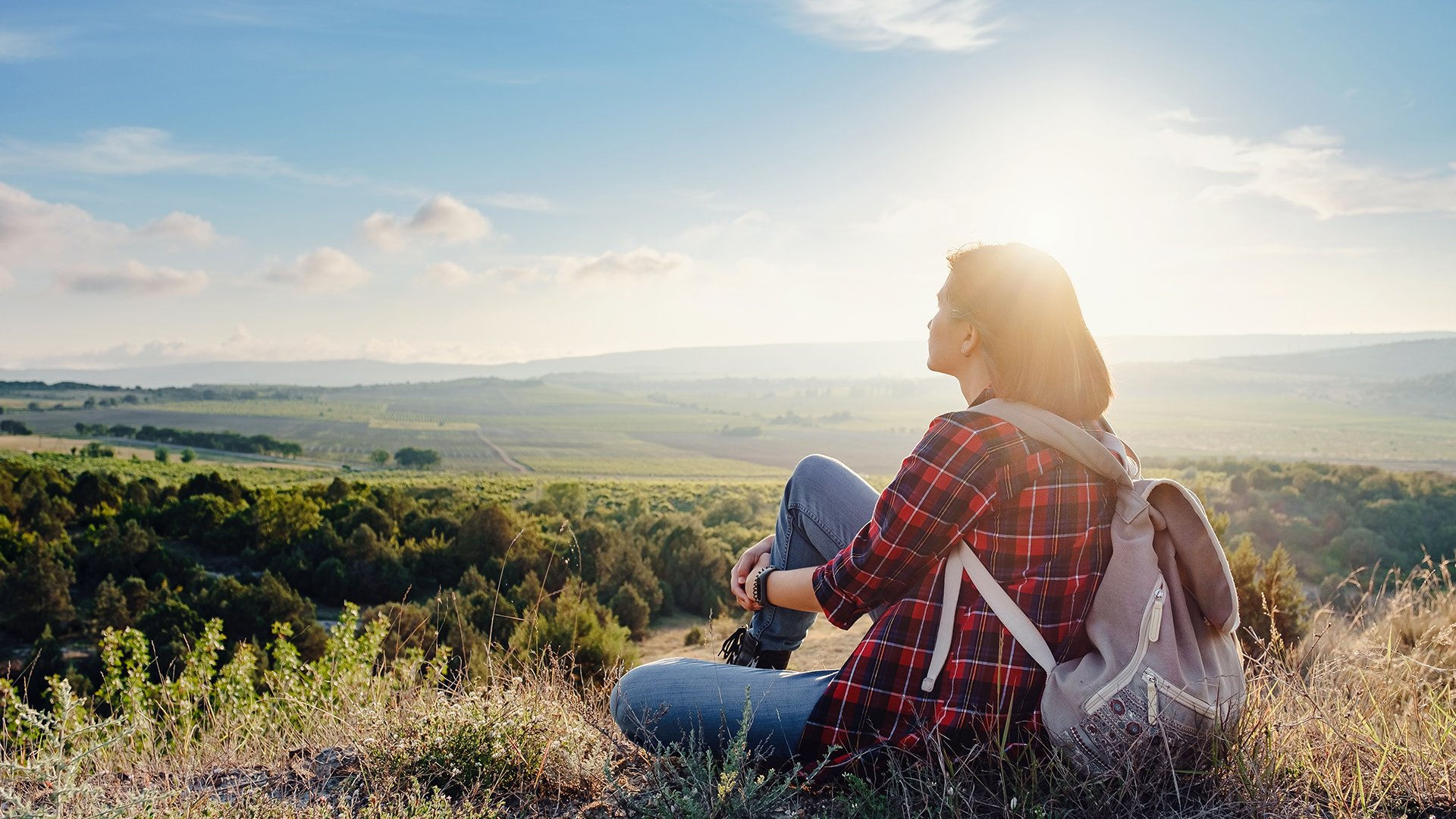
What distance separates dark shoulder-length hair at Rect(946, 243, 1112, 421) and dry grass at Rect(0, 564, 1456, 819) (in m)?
0.72

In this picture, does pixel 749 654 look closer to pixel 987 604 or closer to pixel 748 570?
pixel 748 570

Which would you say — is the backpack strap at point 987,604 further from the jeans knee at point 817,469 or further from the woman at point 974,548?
the jeans knee at point 817,469

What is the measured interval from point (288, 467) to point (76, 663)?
51.4 meters

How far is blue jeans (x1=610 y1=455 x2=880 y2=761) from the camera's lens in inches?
67.2

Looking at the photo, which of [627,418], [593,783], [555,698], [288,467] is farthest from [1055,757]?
[627,418]

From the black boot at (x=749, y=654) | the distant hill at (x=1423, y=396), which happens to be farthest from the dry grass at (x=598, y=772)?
the distant hill at (x=1423, y=396)

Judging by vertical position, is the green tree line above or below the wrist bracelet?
below

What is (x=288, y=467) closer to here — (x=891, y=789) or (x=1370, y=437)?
(x=891, y=789)

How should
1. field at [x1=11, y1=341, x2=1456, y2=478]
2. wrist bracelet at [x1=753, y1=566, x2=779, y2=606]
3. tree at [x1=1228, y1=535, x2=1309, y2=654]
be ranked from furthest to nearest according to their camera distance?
field at [x1=11, y1=341, x2=1456, y2=478] → tree at [x1=1228, y1=535, x2=1309, y2=654] → wrist bracelet at [x1=753, y1=566, x2=779, y2=606]

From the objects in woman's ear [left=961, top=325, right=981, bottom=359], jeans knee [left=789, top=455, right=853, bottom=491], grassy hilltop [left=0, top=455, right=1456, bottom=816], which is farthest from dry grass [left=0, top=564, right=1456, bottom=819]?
woman's ear [left=961, top=325, right=981, bottom=359]

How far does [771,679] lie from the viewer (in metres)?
1.75

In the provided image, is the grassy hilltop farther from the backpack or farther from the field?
the field

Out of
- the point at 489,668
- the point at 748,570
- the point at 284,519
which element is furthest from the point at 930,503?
the point at 284,519

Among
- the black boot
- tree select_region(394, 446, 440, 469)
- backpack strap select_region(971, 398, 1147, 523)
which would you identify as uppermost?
backpack strap select_region(971, 398, 1147, 523)
